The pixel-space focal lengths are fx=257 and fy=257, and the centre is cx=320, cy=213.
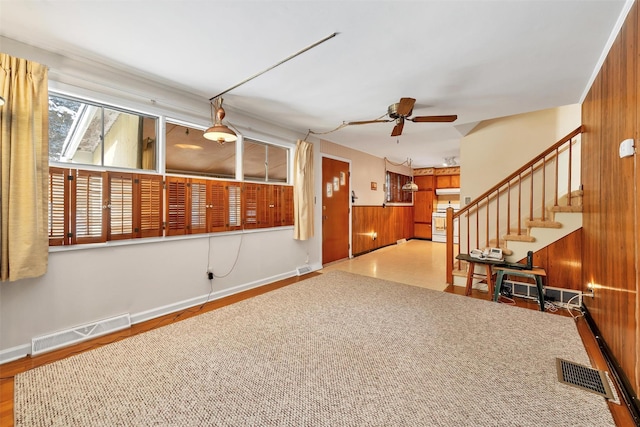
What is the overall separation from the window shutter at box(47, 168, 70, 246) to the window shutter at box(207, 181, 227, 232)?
1.28 metres

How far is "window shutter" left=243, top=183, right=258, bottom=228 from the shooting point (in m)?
3.64

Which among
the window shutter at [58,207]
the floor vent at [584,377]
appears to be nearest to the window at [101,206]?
the window shutter at [58,207]

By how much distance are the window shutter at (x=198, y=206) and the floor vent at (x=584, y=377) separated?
138 inches

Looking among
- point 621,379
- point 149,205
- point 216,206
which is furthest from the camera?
point 216,206

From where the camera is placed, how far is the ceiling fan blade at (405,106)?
104 inches

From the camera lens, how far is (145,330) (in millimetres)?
2461

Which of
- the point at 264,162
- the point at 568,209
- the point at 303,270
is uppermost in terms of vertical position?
the point at 264,162

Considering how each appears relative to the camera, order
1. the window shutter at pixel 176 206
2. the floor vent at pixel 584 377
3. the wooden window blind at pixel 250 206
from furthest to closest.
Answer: the wooden window blind at pixel 250 206, the window shutter at pixel 176 206, the floor vent at pixel 584 377

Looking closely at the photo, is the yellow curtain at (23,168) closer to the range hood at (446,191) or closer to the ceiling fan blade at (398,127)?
the ceiling fan blade at (398,127)

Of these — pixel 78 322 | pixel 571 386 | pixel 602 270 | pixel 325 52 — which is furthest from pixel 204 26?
pixel 602 270

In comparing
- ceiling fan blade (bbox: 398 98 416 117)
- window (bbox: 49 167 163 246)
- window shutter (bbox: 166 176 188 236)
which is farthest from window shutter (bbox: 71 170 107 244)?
ceiling fan blade (bbox: 398 98 416 117)

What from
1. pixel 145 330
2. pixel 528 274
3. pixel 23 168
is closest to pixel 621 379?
pixel 528 274

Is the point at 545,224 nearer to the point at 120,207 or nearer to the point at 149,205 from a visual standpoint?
the point at 149,205

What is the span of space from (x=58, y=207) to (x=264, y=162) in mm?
2399
